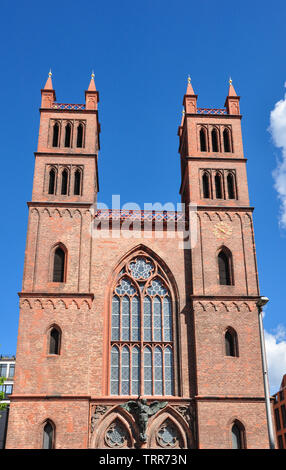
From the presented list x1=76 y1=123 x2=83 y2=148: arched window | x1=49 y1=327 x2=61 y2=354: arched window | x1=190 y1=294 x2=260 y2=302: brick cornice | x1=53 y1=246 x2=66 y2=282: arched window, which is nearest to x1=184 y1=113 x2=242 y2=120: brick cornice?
x1=76 y1=123 x2=83 y2=148: arched window

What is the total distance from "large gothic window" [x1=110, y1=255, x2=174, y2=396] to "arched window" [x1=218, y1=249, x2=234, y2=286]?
2.85m

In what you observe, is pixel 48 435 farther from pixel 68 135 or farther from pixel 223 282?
pixel 68 135

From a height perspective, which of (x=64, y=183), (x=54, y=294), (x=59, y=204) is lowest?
(x=54, y=294)

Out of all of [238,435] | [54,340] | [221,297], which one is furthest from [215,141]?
[238,435]

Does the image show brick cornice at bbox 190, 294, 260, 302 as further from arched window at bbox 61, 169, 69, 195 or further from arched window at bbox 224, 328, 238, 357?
arched window at bbox 61, 169, 69, 195

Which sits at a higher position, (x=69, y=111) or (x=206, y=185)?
(x=69, y=111)

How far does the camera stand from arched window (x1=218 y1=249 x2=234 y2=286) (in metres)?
29.1

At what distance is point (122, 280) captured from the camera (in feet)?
95.7

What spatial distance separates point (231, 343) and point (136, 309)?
4.97 meters

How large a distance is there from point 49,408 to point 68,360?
227cm

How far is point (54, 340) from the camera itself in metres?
26.9
